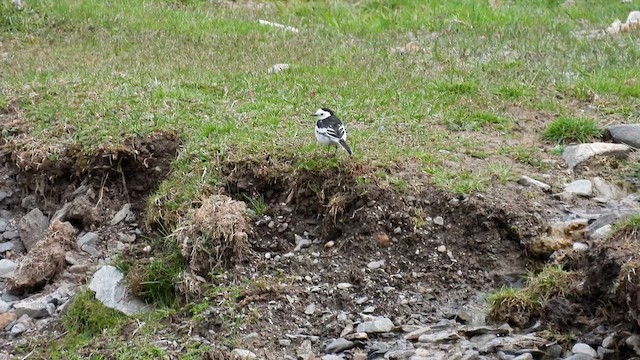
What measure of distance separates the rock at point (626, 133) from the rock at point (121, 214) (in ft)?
14.0

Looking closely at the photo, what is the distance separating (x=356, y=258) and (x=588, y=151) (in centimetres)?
235

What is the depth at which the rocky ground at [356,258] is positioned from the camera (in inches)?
249

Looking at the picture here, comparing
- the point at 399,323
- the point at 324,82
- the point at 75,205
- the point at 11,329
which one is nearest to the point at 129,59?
the point at 324,82

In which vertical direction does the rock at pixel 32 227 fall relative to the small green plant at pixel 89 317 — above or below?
below

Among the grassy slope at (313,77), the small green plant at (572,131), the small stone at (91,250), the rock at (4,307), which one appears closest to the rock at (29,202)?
the grassy slope at (313,77)

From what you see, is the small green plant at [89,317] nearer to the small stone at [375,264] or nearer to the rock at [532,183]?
the small stone at [375,264]

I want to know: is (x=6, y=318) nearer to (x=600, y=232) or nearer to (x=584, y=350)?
(x=584, y=350)

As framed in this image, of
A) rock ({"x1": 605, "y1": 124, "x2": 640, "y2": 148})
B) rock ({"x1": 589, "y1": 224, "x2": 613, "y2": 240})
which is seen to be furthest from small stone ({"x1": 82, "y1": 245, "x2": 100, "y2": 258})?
rock ({"x1": 605, "y1": 124, "x2": 640, "y2": 148})

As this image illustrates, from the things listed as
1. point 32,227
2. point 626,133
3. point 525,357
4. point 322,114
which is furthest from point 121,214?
point 626,133

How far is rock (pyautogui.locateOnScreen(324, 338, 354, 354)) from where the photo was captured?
6535mm

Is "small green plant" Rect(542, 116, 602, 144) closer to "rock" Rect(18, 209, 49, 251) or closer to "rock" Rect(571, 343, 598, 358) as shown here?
"rock" Rect(571, 343, 598, 358)

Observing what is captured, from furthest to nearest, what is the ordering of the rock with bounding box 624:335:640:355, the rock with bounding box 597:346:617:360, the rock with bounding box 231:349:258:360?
the rock with bounding box 231:349:258:360 → the rock with bounding box 597:346:617:360 → the rock with bounding box 624:335:640:355

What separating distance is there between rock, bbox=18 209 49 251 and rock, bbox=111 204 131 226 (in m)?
0.65

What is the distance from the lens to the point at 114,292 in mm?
7453
